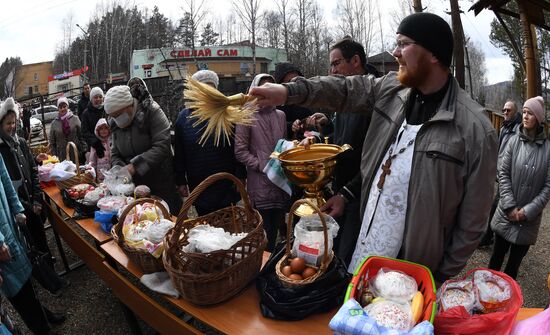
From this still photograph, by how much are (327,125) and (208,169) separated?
1.19 m

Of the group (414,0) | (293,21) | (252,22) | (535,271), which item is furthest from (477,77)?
(535,271)

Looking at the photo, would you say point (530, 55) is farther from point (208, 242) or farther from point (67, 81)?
point (67, 81)

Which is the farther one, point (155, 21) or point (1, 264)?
point (155, 21)

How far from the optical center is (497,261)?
3.39m

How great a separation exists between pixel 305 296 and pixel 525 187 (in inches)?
107

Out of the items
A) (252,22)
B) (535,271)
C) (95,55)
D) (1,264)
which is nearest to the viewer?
(1,264)

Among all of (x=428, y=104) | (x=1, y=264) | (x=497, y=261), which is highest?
(x=428, y=104)

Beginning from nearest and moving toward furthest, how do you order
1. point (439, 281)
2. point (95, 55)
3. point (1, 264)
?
point (439, 281), point (1, 264), point (95, 55)

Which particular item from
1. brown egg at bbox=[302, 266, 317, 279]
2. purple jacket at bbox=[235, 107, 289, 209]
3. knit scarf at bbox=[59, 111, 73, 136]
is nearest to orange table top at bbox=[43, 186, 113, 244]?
purple jacket at bbox=[235, 107, 289, 209]

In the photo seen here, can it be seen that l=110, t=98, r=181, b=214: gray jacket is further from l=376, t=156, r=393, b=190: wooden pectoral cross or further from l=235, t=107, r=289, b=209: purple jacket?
l=376, t=156, r=393, b=190: wooden pectoral cross

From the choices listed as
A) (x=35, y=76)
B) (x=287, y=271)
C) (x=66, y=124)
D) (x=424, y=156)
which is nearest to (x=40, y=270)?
(x=287, y=271)

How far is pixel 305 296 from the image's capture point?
155 centimetres

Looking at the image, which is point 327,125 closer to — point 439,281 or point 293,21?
point 439,281

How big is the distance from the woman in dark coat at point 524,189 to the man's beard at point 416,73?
2299 millimetres
